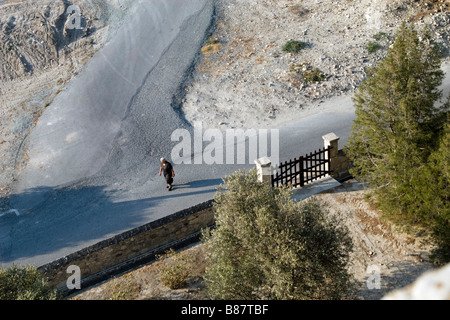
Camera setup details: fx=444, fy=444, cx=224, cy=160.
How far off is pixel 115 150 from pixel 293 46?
9804mm

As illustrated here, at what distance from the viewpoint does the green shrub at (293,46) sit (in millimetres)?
21016

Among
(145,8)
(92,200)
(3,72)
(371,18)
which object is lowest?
(92,200)

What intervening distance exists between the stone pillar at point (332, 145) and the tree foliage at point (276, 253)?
15.3 ft

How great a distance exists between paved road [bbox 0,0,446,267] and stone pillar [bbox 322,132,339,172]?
1.83 meters

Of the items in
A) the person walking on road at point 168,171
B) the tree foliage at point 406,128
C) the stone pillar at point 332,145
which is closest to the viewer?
the tree foliage at point 406,128

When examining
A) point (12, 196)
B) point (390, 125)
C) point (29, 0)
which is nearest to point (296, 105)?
point (390, 125)

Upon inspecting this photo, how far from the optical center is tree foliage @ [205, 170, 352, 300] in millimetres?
9047

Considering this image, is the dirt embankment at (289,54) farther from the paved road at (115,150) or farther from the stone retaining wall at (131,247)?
the stone retaining wall at (131,247)

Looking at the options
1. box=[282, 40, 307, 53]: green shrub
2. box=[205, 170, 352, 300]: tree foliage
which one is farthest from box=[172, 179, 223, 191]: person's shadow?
box=[282, 40, 307, 53]: green shrub

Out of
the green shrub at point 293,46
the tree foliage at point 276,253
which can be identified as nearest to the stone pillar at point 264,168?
the tree foliage at point 276,253

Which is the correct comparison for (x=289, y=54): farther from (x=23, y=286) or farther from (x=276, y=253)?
(x=23, y=286)

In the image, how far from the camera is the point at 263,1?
25.0 m
